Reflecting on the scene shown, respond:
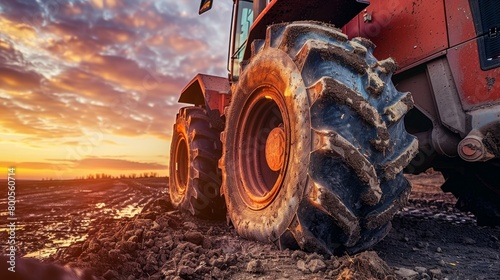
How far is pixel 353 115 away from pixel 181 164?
11.3 ft

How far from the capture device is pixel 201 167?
3951 mm

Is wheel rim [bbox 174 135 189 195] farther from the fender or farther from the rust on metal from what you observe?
the rust on metal

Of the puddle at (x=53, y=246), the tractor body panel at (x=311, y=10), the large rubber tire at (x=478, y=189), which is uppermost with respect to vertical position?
the tractor body panel at (x=311, y=10)

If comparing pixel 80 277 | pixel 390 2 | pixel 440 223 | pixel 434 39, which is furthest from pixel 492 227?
pixel 80 277

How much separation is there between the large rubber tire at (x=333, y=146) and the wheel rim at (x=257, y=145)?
316 millimetres

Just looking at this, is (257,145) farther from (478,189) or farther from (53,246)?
(478,189)

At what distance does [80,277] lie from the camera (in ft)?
5.22

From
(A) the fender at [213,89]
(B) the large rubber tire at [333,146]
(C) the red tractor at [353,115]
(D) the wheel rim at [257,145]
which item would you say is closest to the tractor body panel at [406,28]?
(C) the red tractor at [353,115]

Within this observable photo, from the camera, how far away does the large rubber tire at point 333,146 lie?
1.91 meters

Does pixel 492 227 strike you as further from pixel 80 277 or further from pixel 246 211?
pixel 80 277

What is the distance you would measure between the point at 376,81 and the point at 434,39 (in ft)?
2.95

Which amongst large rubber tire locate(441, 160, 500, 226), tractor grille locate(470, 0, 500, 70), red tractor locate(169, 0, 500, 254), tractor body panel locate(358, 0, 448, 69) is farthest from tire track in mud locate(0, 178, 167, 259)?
large rubber tire locate(441, 160, 500, 226)

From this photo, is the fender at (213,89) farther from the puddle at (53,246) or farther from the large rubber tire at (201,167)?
the puddle at (53,246)

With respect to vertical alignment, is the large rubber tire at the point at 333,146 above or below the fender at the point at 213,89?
below
